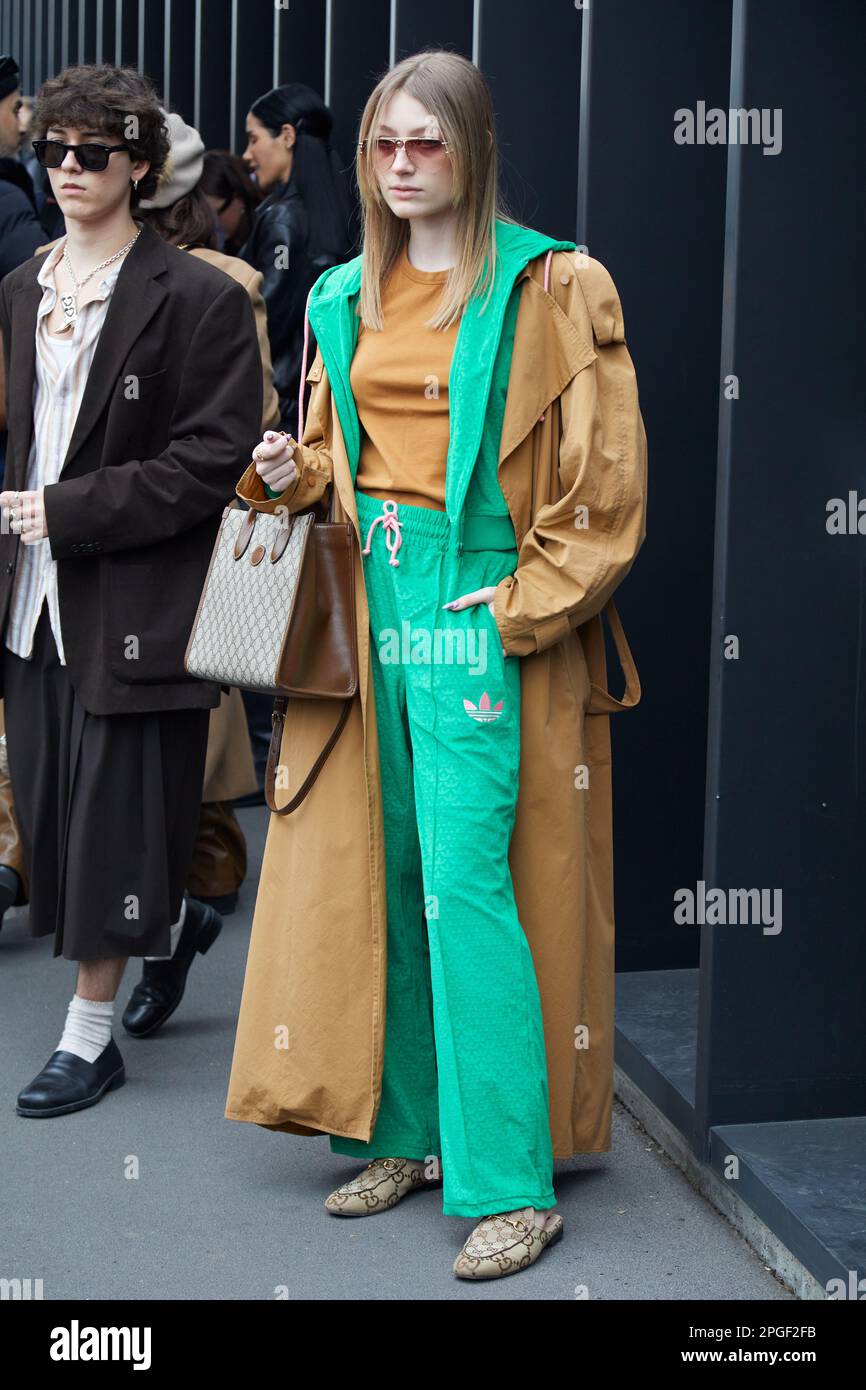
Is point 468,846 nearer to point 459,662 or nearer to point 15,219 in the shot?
point 459,662

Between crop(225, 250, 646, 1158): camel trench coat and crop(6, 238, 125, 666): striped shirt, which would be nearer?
crop(225, 250, 646, 1158): camel trench coat

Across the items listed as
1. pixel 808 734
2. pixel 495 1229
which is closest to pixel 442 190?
pixel 808 734

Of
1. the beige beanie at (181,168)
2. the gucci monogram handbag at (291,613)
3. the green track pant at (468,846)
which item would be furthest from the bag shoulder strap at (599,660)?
the beige beanie at (181,168)

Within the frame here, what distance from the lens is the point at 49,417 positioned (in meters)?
4.35

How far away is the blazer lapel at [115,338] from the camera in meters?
4.24

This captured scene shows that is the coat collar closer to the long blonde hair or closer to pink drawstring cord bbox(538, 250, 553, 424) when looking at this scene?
the long blonde hair

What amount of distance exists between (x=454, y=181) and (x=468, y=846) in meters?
1.22

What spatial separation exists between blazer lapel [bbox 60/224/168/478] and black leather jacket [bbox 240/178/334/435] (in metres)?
2.80

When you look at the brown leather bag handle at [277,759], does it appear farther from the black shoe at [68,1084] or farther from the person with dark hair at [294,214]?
the person with dark hair at [294,214]

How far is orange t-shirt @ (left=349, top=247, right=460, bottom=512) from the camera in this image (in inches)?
139

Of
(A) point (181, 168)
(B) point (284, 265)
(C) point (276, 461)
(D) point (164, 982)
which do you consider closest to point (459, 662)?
(C) point (276, 461)

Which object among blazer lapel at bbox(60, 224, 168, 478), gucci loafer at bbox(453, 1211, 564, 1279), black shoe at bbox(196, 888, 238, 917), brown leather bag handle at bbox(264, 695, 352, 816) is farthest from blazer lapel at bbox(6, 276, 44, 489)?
gucci loafer at bbox(453, 1211, 564, 1279)
